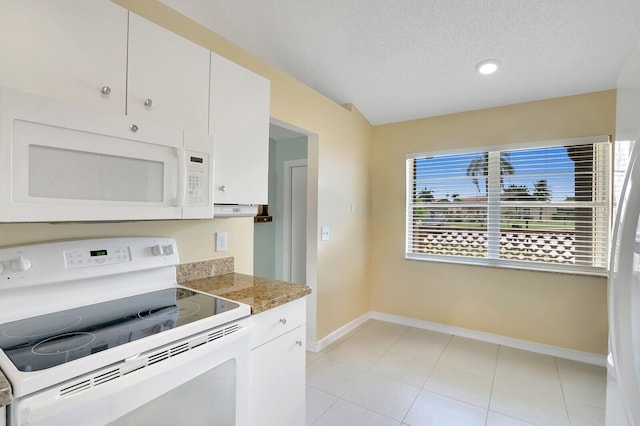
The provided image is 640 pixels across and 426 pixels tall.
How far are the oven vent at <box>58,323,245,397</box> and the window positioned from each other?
2814 millimetres

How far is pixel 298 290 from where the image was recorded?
163 centimetres

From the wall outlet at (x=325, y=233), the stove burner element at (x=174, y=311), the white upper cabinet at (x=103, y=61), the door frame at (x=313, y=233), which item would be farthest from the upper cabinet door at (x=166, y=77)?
the wall outlet at (x=325, y=233)

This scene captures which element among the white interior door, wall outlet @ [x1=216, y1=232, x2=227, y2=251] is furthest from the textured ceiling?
wall outlet @ [x1=216, y1=232, x2=227, y2=251]

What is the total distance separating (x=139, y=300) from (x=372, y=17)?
7.19 feet

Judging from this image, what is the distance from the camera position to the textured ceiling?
1937 mm

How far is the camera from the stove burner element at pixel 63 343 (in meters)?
0.89

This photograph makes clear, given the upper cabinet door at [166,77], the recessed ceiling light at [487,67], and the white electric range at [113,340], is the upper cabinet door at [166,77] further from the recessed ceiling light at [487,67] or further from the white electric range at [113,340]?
the recessed ceiling light at [487,67]

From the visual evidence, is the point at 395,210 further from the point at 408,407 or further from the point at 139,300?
the point at 139,300

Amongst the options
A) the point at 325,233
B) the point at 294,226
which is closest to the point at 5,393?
the point at 325,233

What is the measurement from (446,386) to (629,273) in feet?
6.58

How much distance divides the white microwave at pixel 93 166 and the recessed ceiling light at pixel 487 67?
88.8 inches

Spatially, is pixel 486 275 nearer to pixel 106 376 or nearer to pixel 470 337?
pixel 470 337

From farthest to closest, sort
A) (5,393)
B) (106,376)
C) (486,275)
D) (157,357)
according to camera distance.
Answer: (486,275) < (157,357) < (106,376) < (5,393)

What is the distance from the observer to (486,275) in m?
3.17
